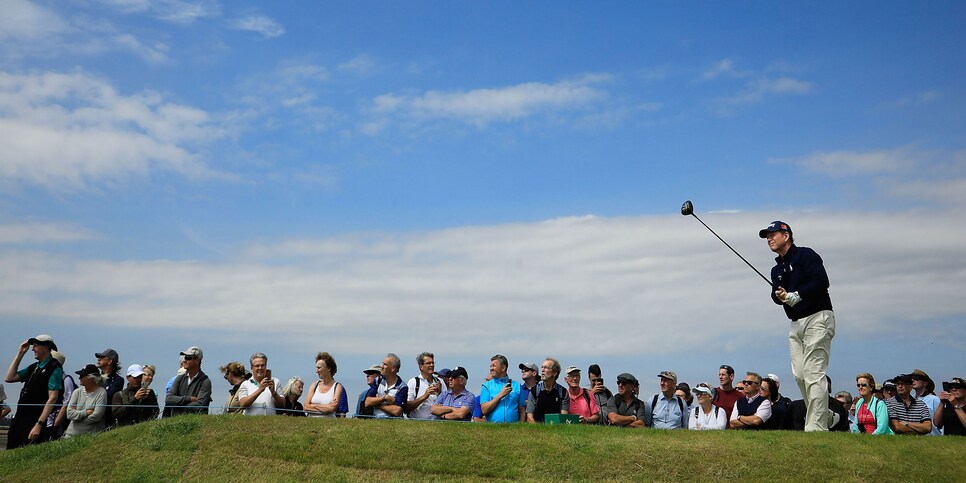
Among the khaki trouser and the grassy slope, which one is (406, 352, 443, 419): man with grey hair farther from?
the khaki trouser

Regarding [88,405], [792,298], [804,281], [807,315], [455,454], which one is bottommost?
[455,454]

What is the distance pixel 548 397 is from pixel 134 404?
8505 mm

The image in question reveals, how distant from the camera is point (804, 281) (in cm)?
1644

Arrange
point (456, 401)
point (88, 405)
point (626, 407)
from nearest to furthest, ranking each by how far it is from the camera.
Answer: point (88, 405), point (456, 401), point (626, 407)

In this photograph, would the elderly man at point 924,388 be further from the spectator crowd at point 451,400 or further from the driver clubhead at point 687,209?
the driver clubhead at point 687,209

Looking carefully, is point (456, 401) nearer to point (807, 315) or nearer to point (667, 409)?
point (667, 409)

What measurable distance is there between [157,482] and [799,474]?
1047 cm

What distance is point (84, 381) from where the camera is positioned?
1766 centimetres

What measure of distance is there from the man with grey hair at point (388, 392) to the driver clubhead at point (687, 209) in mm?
6841

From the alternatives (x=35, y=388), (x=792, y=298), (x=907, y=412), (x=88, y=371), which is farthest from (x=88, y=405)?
(x=907, y=412)

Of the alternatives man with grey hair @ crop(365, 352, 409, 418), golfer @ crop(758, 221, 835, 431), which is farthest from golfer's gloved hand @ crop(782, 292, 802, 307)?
man with grey hair @ crop(365, 352, 409, 418)

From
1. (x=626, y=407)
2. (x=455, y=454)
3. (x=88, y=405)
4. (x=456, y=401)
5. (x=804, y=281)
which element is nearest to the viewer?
(x=455, y=454)

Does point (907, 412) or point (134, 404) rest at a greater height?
point (907, 412)

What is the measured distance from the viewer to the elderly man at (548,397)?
1867cm
